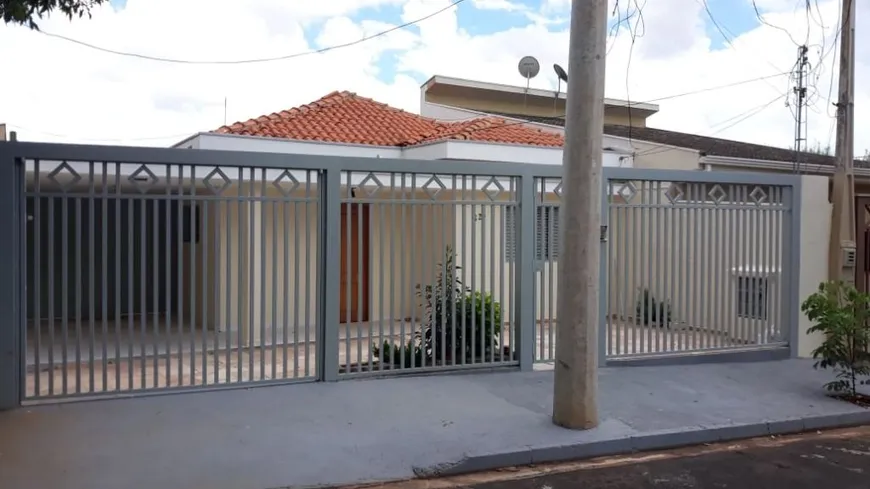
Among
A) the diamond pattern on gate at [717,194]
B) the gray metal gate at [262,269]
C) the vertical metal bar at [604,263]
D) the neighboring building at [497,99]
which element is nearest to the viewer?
the gray metal gate at [262,269]

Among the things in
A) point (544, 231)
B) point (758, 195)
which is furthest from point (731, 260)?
point (544, 231)

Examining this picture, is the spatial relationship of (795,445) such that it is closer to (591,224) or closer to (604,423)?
(604,423)

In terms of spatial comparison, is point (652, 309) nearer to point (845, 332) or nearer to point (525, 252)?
point (525, 252)

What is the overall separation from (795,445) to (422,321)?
12.2ft

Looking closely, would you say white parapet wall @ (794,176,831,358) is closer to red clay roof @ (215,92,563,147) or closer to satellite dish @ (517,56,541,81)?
red clay roof @ (215,92,563,147)

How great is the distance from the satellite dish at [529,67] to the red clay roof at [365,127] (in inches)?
168

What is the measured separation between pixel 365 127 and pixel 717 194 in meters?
7.37

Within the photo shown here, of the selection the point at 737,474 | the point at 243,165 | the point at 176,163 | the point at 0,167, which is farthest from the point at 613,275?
the point at 0,167

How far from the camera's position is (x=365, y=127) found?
14320 millimetres

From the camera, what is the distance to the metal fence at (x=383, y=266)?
6301mm

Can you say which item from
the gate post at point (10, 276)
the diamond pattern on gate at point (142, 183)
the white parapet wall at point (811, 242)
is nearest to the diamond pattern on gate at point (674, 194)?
the white parapet wall at point (811, 242)

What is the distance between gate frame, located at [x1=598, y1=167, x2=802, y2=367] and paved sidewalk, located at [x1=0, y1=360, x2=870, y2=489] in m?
0.81

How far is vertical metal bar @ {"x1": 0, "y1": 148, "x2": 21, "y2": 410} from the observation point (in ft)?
20.0

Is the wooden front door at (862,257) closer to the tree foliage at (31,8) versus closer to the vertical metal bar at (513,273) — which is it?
the vertical metal bar at (513,273)
